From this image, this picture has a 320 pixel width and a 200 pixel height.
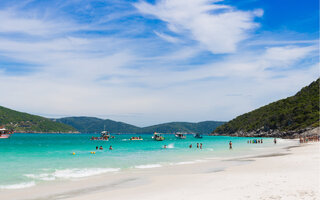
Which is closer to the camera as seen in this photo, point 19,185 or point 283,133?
point 19,185

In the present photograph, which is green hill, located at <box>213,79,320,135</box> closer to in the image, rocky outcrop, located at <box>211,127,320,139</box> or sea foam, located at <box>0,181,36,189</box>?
rocky outcrop, located at <box>211,127,320,139</box>

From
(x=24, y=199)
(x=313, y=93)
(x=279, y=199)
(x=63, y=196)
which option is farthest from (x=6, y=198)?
(x=313, y=93)

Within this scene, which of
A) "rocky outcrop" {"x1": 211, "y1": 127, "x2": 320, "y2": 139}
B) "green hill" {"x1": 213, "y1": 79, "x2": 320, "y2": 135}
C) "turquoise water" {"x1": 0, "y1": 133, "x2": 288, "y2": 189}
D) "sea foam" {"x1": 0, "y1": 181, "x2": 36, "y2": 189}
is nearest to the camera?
"sea foam" {"x1": 0, "y1": 181, "x2": 36, "y2": 189}

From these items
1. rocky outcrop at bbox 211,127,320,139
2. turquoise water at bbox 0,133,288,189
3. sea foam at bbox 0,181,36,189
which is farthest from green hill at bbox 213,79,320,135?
sea foam at bbox 0,181,36,189

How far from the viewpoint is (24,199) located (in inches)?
612

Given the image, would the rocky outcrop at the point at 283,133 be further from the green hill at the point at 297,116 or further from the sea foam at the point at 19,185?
the sea foam at the point at 19,185

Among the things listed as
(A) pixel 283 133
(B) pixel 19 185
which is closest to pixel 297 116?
(A) pixel 283 133

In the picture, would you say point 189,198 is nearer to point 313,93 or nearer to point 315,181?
point 315,181

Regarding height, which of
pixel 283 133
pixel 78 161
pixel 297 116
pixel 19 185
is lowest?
pixel 78 161

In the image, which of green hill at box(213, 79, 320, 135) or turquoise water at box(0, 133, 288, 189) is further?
green hill at box(213, 79, 320, 135)

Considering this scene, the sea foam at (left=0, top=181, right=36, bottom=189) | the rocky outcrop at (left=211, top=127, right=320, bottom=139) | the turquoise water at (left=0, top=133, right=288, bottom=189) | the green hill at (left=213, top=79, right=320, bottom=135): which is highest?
the green hill at (left=213, top=79, right=320, bottom=135)

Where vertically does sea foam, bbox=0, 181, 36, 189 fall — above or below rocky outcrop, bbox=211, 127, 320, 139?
below

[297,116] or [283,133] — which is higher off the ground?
[297,116]

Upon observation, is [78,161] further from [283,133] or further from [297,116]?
[297,116]
